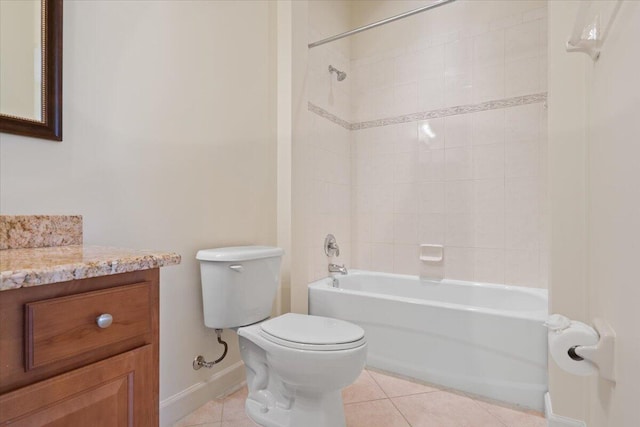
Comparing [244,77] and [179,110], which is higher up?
[244,77]

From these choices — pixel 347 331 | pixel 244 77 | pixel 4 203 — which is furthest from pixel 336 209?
pixel 4 203

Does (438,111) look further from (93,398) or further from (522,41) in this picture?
(93,398)

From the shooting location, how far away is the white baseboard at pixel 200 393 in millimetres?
1482

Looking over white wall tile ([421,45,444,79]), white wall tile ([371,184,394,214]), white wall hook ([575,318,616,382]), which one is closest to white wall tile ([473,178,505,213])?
white wall tile ([371,184,394,214])

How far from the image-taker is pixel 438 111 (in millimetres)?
2652

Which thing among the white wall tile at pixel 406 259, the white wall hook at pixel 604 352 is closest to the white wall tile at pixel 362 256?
the white wall tile at pixel 406 259

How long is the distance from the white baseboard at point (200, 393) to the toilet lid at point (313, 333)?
0.52m

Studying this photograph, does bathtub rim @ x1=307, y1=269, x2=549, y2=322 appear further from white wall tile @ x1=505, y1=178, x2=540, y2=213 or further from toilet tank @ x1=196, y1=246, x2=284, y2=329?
toilet tank @ x1=196, y1=246, x2=284, y2=329

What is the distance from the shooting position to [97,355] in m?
0.71

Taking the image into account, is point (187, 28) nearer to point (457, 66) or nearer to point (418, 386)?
point (457, 66)

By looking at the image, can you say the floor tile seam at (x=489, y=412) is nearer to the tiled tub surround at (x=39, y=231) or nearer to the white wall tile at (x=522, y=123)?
the white wall tile at (x=522, y=123)

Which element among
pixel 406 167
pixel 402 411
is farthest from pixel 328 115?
pixel 402 411

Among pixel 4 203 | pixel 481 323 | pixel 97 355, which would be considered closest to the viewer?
pixel 97 355

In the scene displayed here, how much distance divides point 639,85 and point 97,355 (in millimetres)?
1299
